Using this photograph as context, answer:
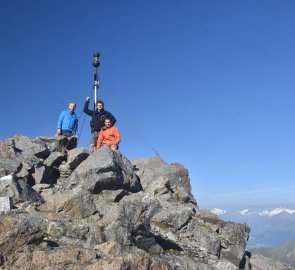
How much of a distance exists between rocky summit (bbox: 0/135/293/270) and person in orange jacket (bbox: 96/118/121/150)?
4.98 feet

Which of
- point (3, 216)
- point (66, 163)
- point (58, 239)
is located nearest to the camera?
point (3, 216)

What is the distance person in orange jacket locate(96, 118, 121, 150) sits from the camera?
1134 inches

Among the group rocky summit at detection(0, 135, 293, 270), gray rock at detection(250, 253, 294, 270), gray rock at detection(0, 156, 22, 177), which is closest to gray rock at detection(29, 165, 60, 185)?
rocky summit at detection(0, 135, 293, 270)

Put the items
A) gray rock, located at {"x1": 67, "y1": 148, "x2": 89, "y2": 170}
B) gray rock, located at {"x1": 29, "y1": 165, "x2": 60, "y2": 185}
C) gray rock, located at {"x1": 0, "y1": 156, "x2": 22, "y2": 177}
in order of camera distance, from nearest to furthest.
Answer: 1. gray rock, located at {"x1": 0, "y1": 156, "x2": 22, "y2": 177}
2. gray rock, located at {"x1": 29, "y1": 165, "x2": 60, "y2": 185}
3. gray rock, located at {"x1": 67, "y1": 148, "x2": 89, "y2": 170}

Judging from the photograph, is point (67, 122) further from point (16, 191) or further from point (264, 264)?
point (264, 264)

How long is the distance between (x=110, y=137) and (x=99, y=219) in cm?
989

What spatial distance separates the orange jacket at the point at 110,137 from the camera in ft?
94.7

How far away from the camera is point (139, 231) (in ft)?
60.7

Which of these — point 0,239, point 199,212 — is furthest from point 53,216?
point 199,212

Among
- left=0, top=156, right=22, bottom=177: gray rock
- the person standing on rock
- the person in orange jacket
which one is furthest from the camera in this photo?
the person standing on rock

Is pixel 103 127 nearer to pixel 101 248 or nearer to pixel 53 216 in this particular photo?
pixel 53 216

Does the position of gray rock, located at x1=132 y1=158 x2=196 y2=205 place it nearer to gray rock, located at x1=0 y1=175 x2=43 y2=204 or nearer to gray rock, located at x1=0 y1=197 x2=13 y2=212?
gray rock, located at x1=0 y1=175 x2=43 y2=204

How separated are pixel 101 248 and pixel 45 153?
14.7m

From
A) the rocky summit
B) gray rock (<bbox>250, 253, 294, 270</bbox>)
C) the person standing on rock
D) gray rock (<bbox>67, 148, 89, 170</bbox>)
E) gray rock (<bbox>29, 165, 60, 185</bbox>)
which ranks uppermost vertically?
the person standing on rock
